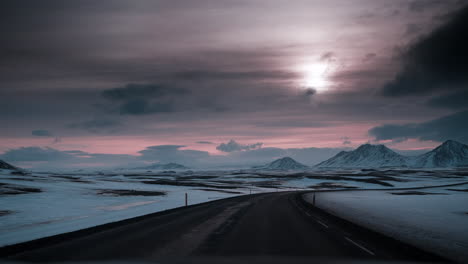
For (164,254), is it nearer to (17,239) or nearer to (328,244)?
(328,244)

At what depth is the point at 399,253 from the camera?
9922 mm

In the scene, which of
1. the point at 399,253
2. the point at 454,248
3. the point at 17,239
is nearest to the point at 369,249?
the point at 399,253

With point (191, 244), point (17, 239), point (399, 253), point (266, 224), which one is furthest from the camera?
point (266, 224)

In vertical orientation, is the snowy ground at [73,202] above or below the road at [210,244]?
below

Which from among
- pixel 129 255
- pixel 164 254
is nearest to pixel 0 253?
pixel 129 255

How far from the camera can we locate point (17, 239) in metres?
12.1

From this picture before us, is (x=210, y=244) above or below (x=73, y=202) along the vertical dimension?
above

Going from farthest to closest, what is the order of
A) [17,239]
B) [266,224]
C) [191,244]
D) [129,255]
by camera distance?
[266,224] → [17,239] → [191,244] → [129,255]

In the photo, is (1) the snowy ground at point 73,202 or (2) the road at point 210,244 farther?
(1) the snowy ground at point 73,202

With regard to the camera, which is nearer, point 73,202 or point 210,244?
point 210,244

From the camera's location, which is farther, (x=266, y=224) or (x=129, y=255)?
(x=266, y=224)

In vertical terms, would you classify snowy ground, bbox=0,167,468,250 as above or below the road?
below

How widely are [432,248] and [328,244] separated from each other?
11.5 ft

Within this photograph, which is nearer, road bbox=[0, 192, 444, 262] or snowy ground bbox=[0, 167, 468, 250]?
road bbox=[0, 192, 444, 262]
